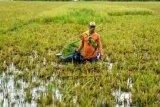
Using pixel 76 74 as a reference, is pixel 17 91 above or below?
above

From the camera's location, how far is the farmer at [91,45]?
917 cm

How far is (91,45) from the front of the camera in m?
9.31

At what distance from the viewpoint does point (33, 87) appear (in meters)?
7.13

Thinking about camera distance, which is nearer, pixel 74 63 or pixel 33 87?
pixel 33 87

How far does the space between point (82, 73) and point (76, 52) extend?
1174 mm

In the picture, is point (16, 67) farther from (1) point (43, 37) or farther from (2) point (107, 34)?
(2) point (107, 34)

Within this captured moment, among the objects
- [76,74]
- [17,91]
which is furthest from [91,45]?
[17,91]

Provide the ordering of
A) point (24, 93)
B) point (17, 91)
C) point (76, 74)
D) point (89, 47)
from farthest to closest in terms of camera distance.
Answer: point (89, 47), point (76, 74), point (17, 91), point (24, 93)

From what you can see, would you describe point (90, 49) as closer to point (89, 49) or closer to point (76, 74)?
point (89, 49)

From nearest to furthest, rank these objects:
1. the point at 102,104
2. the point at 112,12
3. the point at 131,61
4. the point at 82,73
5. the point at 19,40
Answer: the point at 102,104 < the point at 82,73 < the point at 131,61 < the point at 19,40 < the point at 112,12

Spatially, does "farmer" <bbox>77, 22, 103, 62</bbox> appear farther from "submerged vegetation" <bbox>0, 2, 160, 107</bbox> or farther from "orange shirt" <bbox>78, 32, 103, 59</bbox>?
"submerged vegetation" <bbox>0, 2, 160, 107</bbox>

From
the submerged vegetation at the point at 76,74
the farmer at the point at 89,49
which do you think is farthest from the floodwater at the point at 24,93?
the farmer at the point at 89,49

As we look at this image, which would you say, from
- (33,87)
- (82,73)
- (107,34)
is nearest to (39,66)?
(82,73)

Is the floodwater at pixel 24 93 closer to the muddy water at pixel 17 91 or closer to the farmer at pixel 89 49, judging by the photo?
the muddy water at pixel 17 91
